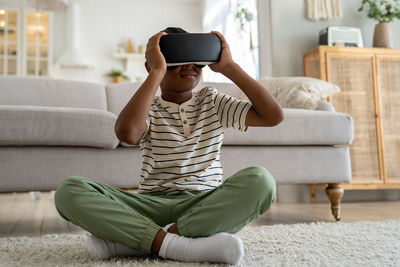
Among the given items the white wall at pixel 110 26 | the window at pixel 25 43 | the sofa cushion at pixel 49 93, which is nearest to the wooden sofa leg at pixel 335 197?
the sofa cushion at pixel 49 93

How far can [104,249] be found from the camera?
973 mm

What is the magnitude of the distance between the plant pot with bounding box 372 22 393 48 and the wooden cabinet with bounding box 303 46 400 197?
0.12 meters

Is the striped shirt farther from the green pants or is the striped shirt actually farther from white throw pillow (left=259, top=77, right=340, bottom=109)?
white throw pillow (left=259, top=77, right=340, bottom=109)

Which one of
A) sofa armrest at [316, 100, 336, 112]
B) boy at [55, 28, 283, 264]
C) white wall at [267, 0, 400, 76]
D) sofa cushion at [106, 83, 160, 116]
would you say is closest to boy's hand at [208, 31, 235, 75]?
boy at [55, 28, 283, 264]

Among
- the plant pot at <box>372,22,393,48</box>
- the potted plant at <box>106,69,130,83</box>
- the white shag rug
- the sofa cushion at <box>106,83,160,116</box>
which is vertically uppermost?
the potted plant at <box>106,69,130,83</box>

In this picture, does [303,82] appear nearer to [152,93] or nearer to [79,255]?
[152,93]

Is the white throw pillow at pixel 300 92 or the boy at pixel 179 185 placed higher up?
the white throw pillow at pixel 300 92

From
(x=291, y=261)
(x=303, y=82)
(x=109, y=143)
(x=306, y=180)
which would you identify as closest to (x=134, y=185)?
(x=109, y=143)

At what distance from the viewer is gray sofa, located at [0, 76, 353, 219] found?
5.16 ft

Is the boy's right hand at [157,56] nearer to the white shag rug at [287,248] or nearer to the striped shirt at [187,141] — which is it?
the striped shirt at [187,141]

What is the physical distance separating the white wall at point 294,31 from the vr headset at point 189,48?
2440 millimetres

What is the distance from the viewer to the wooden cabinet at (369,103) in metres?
2.96

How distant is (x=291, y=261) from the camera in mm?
929

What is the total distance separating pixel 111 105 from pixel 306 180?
4.11 feet
